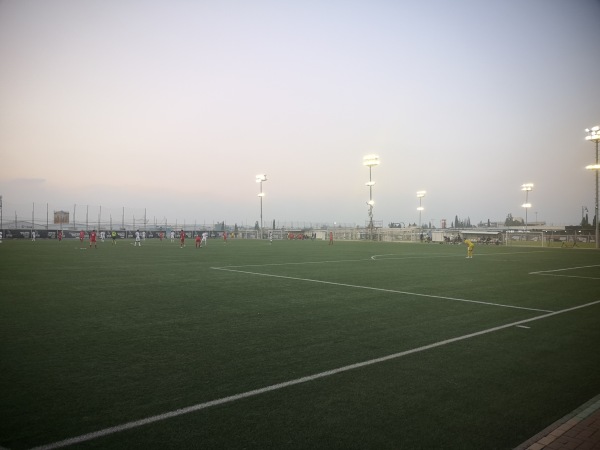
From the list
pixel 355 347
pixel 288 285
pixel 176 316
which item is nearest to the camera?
pixel 355 347

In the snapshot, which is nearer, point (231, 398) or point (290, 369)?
point (231, 398)

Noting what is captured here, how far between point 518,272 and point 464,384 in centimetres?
1517

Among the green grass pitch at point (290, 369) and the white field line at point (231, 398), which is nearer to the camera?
the white field line at point (231, 398)

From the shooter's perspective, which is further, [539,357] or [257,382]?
[539,357]

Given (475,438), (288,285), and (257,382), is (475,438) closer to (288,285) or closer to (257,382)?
(257,382)

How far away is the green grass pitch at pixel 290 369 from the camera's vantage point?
3566 mm

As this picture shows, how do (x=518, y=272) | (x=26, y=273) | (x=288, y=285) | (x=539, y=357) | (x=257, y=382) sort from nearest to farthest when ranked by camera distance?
(x=257, y=382), (x=539, y=357), (x=288, y=285), (x=26, y=273), (x=518, y=272)

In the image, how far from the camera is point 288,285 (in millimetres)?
13156

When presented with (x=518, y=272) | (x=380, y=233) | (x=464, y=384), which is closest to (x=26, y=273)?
(x=464, y=384)

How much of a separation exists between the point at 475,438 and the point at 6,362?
5.84m

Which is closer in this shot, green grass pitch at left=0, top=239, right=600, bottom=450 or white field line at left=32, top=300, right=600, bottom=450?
white field line at left=32, top=300, right=600, bottom=450

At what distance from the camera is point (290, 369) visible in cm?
514

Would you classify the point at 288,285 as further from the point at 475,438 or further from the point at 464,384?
the point at 475,438

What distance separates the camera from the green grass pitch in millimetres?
3566
